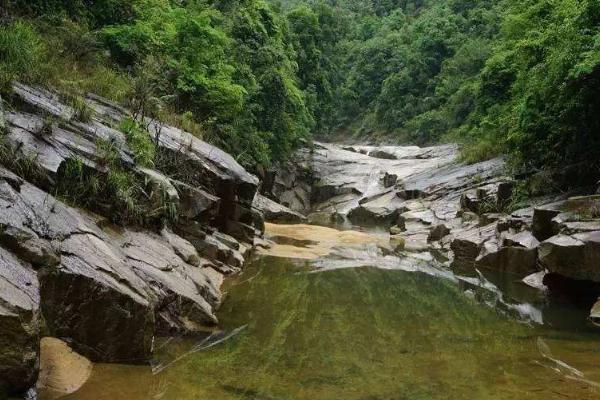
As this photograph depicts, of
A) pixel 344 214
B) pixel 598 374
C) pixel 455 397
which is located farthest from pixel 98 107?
pixel 344 214

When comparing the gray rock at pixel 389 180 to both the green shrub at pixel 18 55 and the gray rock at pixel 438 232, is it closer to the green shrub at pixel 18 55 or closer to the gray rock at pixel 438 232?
the gray rock at pixel 438 232

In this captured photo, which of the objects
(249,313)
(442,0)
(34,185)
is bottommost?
(249,313)

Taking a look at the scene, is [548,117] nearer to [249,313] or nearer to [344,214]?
[249,313]

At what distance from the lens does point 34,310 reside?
4.27m

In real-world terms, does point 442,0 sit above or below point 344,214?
above

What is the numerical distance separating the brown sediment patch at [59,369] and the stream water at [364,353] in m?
0.11

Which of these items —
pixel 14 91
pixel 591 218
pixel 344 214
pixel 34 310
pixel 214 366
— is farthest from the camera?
pixel 344 214

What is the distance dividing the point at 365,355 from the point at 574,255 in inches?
201

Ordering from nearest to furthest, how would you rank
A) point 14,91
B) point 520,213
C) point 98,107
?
point 14,91
point 98,107
point 520,213

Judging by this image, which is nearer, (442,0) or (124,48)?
(124,48)

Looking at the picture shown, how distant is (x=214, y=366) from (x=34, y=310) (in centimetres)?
215

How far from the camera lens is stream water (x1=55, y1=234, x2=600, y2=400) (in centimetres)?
530

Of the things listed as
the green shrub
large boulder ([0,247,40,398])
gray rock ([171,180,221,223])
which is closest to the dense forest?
the green shrub

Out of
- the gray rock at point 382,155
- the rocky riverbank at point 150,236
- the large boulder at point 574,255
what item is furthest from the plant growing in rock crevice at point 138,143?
the gray rock at point 382,155
